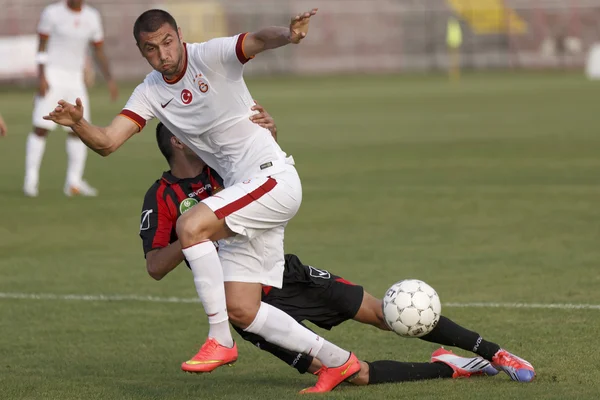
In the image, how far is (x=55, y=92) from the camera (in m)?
16.0

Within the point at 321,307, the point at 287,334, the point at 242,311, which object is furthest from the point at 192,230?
the point at 321,307

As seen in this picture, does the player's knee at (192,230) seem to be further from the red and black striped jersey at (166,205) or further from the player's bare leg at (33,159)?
the player's bare leg at (33,159)

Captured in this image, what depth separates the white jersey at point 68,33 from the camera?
15930 millimetres

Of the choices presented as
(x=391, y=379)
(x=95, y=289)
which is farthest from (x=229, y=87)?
(x=95, y=289)

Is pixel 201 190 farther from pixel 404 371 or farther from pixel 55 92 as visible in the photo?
pixel 55 92

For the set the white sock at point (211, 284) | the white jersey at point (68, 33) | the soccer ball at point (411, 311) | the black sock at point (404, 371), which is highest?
the white jersey at point (68, 33)

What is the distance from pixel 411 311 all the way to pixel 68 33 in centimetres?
1082

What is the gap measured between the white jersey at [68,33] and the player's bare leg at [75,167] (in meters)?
1.12

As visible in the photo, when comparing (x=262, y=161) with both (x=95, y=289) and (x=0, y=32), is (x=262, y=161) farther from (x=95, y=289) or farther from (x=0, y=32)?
(x=0, y=32)

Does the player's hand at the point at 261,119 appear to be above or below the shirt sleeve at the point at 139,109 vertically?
below

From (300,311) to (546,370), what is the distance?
1.44 m

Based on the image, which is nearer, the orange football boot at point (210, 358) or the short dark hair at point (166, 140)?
the orange football boot at point (210, 358)

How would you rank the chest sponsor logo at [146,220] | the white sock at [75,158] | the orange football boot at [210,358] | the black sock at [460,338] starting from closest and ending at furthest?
the orange football boot at [210,358]
the black sock at [460,338]
the chest sponsor logo at [146,220]
the white sock at [75,158]

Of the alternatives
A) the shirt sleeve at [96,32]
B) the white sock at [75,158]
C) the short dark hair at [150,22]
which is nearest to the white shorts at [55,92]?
the white sock at [75,158]
